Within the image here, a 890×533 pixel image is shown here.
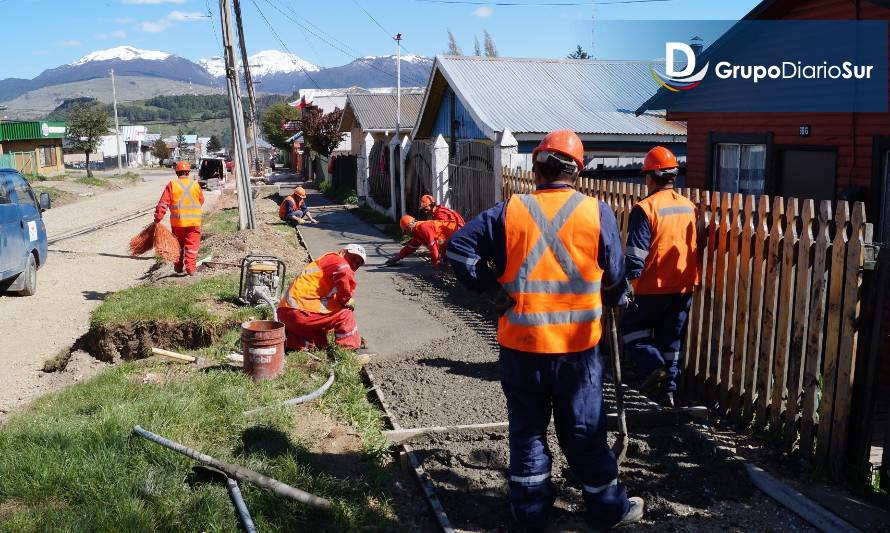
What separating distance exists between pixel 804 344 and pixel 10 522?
4.48 meters

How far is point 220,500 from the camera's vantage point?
4.05 metres

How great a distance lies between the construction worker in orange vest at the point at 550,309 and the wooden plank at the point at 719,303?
2.01 meters

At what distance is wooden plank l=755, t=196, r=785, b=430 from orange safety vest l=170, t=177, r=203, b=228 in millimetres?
8566

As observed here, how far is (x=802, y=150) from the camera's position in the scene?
30.1 ft

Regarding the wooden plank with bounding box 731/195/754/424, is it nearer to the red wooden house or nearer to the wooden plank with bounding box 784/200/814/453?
the wooden plank with bounding box 784/200/814/453

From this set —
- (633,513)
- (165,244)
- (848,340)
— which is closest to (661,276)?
(848,340)

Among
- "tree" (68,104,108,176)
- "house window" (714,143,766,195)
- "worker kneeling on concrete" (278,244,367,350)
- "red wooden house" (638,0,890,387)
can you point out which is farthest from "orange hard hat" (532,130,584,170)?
"tree" (68,104,108,176)

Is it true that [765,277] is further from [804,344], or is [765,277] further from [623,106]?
[623,106]

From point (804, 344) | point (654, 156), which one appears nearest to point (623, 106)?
point (654, 156)

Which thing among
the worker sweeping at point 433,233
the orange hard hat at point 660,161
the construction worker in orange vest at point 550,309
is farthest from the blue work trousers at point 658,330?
the worker sweeping at point 433,233

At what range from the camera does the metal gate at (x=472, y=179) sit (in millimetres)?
12375

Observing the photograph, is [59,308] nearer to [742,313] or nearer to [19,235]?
[19,235]

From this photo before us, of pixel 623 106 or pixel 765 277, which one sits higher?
pixel 623 106

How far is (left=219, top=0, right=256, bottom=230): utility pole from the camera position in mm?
16406
